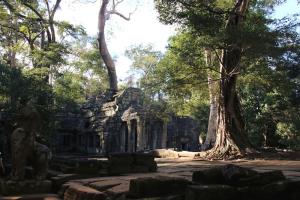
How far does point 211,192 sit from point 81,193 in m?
1.81

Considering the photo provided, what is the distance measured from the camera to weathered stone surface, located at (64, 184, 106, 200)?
5.39 metres

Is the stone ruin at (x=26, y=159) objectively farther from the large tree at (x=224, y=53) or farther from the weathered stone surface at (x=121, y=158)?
the large tree at (x=224, y=53)

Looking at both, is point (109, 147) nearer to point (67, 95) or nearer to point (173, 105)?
point (67, 95)

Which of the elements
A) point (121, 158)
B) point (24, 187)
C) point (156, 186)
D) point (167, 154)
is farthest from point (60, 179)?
point (167, 154)

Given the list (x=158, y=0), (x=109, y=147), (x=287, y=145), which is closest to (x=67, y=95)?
(x=109, y=147)

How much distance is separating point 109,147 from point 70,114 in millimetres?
4746

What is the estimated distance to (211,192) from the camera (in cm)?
493

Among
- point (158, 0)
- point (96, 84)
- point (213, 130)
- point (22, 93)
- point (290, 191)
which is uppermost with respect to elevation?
point (96, 84)

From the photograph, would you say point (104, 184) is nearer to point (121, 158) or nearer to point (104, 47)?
point (121, 158)

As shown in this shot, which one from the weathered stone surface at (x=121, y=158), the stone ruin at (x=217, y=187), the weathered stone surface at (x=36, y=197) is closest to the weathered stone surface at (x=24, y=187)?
the weathered stone surface at (x=36, y=197)

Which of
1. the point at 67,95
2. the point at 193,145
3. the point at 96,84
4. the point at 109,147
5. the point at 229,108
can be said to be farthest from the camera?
the point at 96,84

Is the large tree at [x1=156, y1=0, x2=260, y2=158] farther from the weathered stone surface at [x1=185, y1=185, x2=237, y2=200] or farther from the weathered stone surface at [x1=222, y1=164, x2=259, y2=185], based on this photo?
the weathered stone surface at [x1=185, y1=185, x2=237, y2=200]

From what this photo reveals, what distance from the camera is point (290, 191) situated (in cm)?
558

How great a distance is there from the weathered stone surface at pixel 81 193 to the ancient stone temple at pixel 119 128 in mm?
16882
